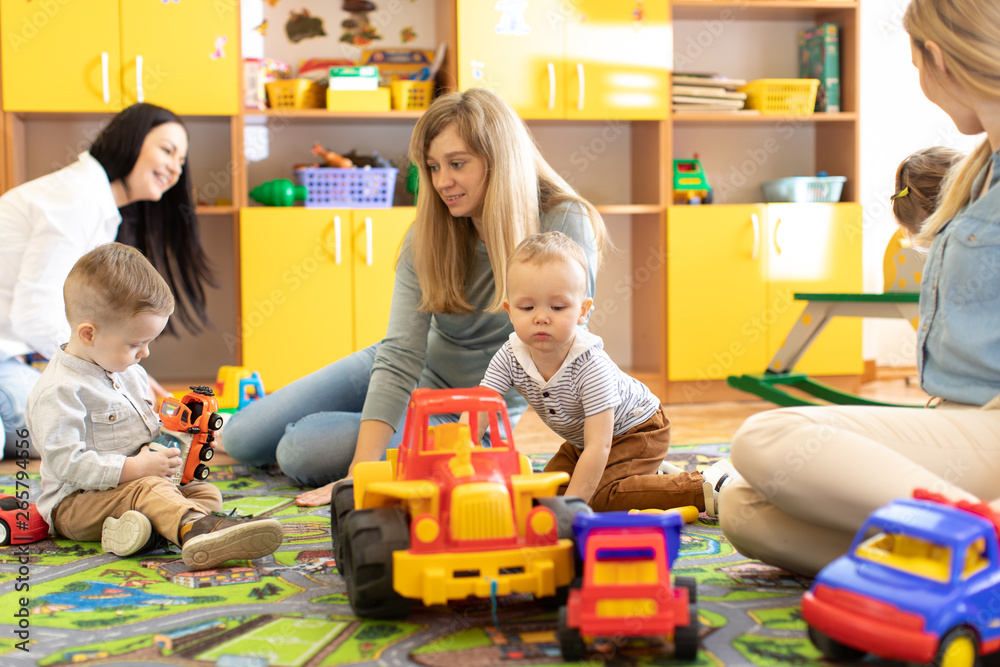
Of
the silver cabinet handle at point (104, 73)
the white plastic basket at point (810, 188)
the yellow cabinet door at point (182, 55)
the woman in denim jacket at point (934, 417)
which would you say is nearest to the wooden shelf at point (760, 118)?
the white plastic basket at point (810, 188)

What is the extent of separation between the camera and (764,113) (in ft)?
11.3

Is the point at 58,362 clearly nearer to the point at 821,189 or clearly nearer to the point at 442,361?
the point at 442,361

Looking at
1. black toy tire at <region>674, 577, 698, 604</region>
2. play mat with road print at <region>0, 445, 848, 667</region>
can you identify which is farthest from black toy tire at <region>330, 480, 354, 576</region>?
black toy tire at <region>674, 577, 698, 604</region>

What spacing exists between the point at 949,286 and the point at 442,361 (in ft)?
3.55

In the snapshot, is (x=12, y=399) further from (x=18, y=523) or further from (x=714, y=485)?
(x=714, y=485)

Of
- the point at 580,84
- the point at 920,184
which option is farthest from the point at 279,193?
the point at 920,184

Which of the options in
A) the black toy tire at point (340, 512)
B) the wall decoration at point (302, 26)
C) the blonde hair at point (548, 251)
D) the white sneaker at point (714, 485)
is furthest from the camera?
the wall decoration at point (302, 26)

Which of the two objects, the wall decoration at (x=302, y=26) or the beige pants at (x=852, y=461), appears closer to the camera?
the beige pants at (x=852, y=461)

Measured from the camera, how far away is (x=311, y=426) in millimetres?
1994

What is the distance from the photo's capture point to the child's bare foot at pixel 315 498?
182 cm

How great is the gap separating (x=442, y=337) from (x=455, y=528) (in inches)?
38.7

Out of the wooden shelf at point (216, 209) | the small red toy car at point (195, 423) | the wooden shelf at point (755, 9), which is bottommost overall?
the small red toy car at point (195, 423)

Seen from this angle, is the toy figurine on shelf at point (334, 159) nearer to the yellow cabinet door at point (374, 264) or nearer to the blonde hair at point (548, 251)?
the yellow cabinet door at point (374, 264)

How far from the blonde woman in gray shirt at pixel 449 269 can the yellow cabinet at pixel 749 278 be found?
1.56 metres
